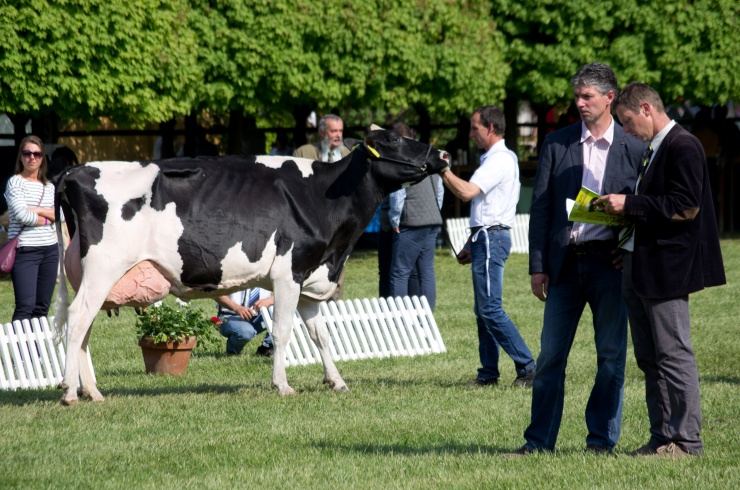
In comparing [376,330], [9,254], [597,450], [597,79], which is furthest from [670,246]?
[9,254]

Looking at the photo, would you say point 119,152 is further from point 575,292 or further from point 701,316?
point 575,292

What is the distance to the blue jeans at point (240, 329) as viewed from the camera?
1166 centimetres

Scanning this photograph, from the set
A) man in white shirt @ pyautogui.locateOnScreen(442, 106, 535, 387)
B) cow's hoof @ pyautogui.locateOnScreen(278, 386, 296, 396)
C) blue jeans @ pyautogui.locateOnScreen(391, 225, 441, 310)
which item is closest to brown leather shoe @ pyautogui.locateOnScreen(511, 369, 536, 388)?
man in white shirt @ pyautogui.locateOnScreen(442, 106, 535, 387)

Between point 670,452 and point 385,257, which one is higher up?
point 385,257

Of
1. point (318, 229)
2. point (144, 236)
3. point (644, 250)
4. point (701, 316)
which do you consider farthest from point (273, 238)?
point (701, 316)

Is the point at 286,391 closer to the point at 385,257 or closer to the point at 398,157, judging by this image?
the point at 398,157

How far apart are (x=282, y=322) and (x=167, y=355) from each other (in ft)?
5.72

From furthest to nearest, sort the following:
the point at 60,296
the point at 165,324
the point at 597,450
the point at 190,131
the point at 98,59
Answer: the point at 190,131 < the point at 98,59 < the point at 165,324 < the point at 60,296 < the point at 597,450

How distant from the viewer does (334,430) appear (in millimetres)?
7820

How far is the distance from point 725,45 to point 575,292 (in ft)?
64.9

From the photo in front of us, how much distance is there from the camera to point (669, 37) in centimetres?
2427

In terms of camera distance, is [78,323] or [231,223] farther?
[231,223]

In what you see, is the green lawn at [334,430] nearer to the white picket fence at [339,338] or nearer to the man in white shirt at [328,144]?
the white picket fence at [339,338]

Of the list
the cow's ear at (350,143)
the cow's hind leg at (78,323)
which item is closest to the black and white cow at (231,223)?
the cow's hind leg at (78,323)
